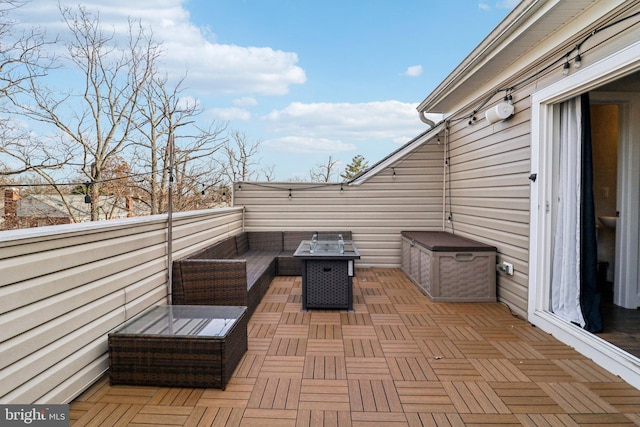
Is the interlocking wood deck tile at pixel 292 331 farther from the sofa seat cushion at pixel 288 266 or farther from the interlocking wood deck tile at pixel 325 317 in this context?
the sofa seat cushion at pixel 288 266

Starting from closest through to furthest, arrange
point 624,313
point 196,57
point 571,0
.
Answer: point 571,0 → point 624,313 → point 196,57

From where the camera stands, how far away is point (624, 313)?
352 cm

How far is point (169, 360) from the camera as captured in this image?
223 cm

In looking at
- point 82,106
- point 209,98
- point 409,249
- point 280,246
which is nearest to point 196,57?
point 209,98

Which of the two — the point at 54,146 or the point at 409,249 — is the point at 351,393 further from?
the point at 54,146

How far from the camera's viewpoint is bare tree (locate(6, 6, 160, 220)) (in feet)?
24.2

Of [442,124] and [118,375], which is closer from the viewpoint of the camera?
[118,375]

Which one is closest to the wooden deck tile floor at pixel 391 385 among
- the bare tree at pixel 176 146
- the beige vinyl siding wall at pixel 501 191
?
the beige vinyl siding wall at pixel 501 191

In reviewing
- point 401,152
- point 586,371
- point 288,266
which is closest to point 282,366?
point 586,371

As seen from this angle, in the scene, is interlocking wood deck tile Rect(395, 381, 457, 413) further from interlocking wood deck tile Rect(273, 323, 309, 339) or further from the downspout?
the downspout

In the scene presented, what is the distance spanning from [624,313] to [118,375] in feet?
14.1

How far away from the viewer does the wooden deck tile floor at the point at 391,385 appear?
75.8 inches
